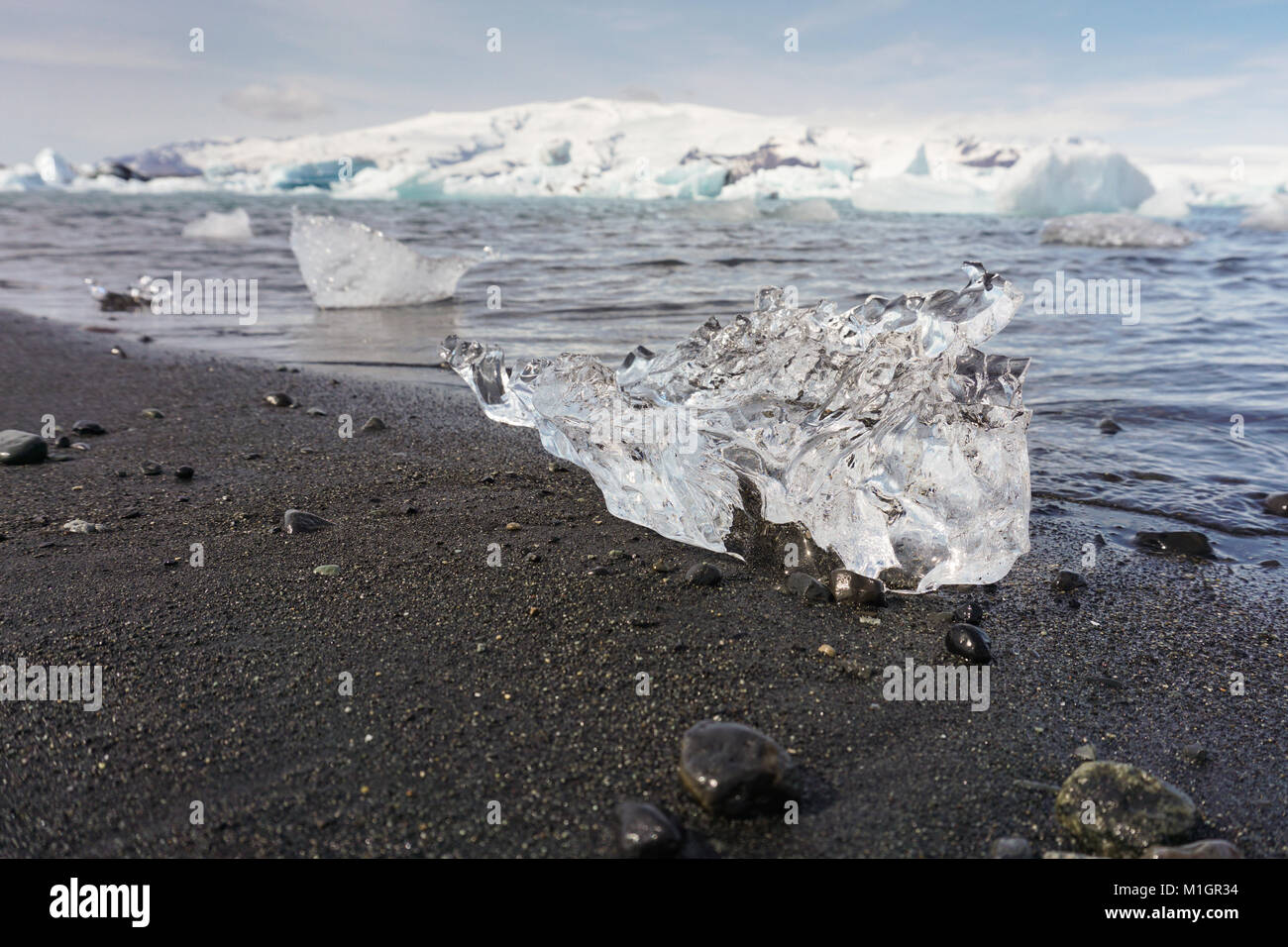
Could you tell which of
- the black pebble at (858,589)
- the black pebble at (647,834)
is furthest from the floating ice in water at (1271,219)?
the black pebble at (647,834)

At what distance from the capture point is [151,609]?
2.47 metres

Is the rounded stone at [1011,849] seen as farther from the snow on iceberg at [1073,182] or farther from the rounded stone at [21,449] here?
the snow on iceberg at [1073,182]

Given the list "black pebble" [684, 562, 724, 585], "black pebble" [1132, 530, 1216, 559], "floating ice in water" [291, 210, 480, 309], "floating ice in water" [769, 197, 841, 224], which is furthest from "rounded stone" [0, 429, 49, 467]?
"floating ice in water" [769, 197, 841, 224]

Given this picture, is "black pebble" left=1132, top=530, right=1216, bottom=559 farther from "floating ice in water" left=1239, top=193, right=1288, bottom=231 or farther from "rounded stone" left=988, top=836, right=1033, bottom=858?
"floating ice in water" left=1239, top=193, right=1288, bottom=231

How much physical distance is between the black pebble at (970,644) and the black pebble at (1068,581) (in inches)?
23.9

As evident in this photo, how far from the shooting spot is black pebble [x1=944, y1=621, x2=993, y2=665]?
235cm

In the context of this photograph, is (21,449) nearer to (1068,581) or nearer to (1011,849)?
(1011,849)

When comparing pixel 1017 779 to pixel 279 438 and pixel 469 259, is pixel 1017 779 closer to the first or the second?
pixel 279 438

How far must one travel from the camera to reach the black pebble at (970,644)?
235 centimetres

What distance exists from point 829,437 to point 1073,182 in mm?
33508

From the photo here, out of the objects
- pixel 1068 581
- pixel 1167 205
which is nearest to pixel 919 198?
pixel 1167 205

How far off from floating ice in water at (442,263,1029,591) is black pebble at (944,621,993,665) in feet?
1.24
